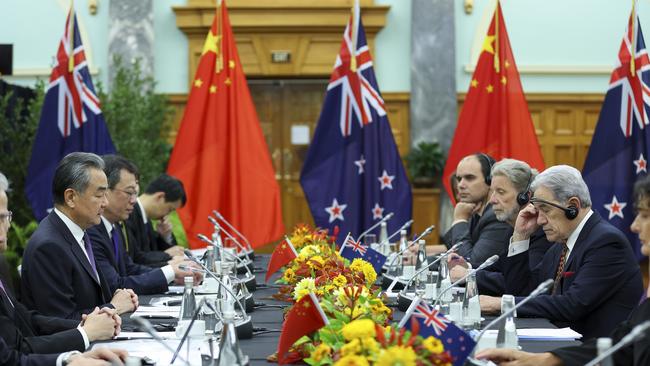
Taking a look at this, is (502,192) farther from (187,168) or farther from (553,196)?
(187,168)

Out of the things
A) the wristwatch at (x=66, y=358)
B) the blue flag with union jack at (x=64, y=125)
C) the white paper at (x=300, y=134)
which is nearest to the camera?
the wristwatch at (x=66, y=358)

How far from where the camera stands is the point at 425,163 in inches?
448

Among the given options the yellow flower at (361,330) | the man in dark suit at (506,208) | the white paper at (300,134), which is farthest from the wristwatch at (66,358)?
the white paper at (300,134)

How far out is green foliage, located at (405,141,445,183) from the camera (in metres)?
11.4

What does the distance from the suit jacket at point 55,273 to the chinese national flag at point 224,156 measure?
399cm

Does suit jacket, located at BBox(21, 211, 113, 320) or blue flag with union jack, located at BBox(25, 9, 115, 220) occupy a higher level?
blue flag with union jack, located at BBox(25, 9, 115, 220)

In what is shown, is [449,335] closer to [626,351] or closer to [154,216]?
[626,351]

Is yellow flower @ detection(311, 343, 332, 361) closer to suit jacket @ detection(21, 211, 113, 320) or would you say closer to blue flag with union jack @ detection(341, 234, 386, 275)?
suit jacket @ detection(21, 211, 113, 320)

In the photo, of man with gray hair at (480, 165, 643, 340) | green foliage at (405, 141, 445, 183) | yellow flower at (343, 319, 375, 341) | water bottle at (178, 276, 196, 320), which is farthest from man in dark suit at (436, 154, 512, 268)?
green foliage at (405, 141, 445, 183)

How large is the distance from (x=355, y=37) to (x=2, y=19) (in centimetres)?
550

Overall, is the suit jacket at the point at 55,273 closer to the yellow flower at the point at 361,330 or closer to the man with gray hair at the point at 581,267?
the man with gray hair at the point at 581,267

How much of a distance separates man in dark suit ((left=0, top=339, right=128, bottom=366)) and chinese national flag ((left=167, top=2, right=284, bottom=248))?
492cm

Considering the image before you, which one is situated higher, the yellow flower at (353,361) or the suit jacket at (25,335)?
the yellow flower at (353,361)

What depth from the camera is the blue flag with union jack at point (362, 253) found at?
5.27 metres
